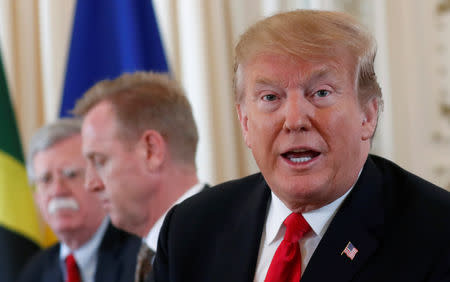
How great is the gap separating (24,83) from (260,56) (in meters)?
3.15

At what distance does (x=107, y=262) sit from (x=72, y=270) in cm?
29

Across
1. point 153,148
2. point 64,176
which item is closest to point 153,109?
point 153,148

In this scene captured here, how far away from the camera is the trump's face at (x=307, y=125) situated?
1553 millimetres

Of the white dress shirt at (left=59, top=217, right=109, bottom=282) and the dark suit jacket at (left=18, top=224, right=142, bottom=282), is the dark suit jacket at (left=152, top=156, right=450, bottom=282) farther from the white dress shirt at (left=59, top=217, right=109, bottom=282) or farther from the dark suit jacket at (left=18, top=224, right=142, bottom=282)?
the white dress shirt at (left=59, top=217, right=109, bottom=282)

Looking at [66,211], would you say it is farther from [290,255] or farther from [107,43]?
[290,255]

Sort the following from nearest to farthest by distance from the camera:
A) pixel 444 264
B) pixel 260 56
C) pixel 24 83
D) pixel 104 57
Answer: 1. pixel 444 264
2. pixel 260 56
3. pixel 104 57
4. pixel 24 83

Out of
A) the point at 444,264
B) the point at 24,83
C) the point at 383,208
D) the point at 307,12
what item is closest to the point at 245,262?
the point at 383,208

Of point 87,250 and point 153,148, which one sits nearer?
point 153,148

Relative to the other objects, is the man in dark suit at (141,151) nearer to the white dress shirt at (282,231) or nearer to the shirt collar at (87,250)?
the shirt collar at (87,250)

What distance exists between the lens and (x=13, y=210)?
352cm

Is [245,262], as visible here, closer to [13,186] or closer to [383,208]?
[383,208]

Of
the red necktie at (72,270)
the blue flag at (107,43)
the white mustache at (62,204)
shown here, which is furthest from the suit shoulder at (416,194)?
the blue flag at (107,43)

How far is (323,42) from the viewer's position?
5.08 feet

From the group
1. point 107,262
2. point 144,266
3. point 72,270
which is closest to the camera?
point 144,266
